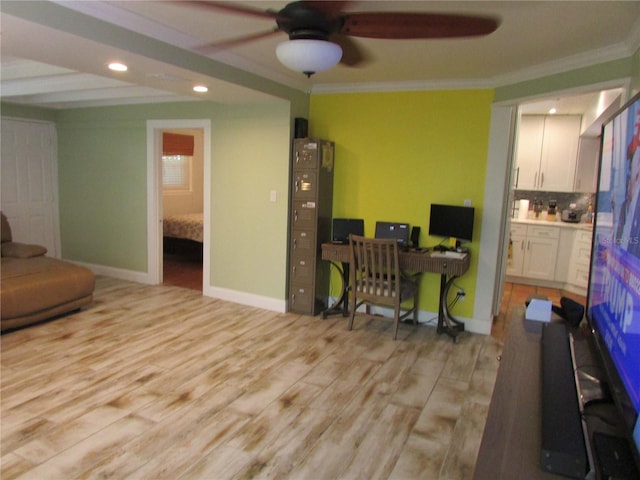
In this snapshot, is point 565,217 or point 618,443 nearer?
point 618,443

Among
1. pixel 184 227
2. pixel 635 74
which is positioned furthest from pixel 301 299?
pixel 635 74

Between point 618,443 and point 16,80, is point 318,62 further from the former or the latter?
point 16,80

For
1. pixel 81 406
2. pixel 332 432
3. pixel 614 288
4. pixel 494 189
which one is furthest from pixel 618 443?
pixel 494 189

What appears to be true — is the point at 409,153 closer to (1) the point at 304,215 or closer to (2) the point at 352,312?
(1) the point at 304,215

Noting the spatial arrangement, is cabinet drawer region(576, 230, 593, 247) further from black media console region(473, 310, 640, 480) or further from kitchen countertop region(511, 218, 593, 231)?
black media console region(473, 310, 640, 480)

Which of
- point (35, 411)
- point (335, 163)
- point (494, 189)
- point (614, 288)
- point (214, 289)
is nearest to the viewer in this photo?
point (614, 288)

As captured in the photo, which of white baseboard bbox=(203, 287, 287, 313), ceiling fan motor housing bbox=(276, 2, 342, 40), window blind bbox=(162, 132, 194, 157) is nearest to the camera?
ceiling fan motor housing bbox=(276, 2, 342, 40)

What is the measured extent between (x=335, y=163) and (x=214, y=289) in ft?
6.74

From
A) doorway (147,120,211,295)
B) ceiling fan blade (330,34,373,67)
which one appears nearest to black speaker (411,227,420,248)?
ceiling fan blade (330,34,373,67)

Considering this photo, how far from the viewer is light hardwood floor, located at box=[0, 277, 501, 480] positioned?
2266mm

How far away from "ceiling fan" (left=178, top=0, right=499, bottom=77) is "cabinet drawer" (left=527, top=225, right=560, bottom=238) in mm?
4733

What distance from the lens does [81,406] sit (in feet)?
8.98

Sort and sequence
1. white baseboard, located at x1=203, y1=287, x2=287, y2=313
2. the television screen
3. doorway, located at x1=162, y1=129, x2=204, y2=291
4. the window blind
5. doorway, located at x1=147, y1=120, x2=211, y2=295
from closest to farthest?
1. the television screen
2. white baseboard, located at x1=203, y1=287, x2=287, y2=313
3. doorway, located at x1=147, y1=120, x2=211, y2=295
4. doorway, located at x1=162, y1=129, x2=204, y2=291
5. the window blind

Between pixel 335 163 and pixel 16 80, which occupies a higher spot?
pixel 16 80
